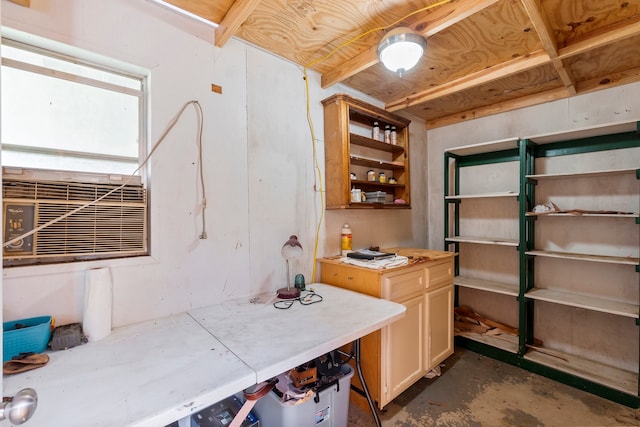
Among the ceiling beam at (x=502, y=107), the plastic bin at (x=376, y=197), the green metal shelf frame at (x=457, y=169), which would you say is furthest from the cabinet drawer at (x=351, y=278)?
Result: the ceiling beam at (x=502, y=107)

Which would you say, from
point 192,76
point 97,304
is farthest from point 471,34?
point 97,304

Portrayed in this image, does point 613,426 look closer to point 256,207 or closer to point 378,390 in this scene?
point 378,390

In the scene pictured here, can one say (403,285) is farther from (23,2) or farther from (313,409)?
(23,2)

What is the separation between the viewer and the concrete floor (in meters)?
1.84

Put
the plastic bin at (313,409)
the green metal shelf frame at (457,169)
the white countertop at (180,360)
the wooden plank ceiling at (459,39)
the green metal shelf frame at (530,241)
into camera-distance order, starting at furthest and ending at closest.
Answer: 1. the green metal shelf frame at (457,169)
2. the green metal shelf frame at (530,241)
3. the wooden plank ceiling at (459,39)
4. the plastic bin at (313,409)
5. the white countertop at (180,360)

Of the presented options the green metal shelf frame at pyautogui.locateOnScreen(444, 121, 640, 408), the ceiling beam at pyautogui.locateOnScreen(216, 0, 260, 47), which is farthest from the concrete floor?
the ceiling beam at pyautogui.locateOnScreen(216, 0, 260, 47)

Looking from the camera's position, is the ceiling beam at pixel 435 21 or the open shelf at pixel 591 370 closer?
the ceiling beam at pixel 435 21

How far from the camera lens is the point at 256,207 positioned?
189 centimetres

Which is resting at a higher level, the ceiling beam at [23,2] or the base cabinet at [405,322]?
the ceiling beam at [23,2]

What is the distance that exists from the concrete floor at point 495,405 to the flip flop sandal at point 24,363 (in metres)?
1.63

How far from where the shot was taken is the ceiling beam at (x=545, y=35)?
4.64ft

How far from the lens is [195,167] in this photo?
1.63 m

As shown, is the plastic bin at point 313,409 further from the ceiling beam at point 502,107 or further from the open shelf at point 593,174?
the ceiling beam at point 502,107

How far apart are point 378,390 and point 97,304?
162cm
